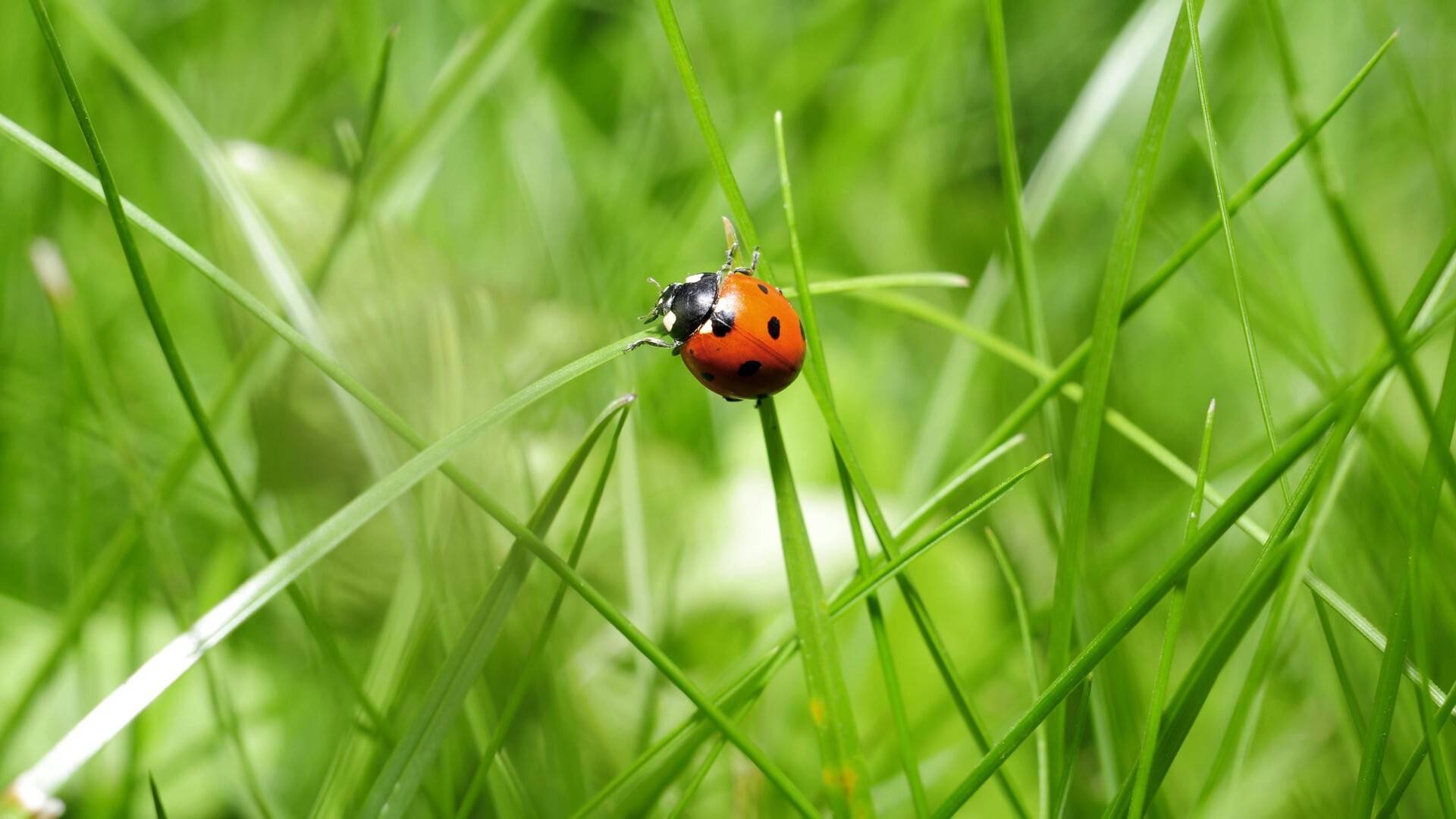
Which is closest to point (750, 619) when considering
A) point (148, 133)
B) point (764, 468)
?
point (764, 468)

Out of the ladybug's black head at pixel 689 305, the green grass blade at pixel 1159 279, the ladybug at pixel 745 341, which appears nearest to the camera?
the green grass blade at pixel 1159 279

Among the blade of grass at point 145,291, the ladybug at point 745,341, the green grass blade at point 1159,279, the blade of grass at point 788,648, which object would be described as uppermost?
the ladybug at point 745,341

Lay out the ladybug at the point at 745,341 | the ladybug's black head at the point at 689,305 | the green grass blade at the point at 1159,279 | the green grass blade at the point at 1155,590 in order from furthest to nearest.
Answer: the ladybug's black head at the point at 689,305
the ladybug at the point at 745,341
the green grass blade at the point at 1159,279
the green grass blade at the point at 1155,590

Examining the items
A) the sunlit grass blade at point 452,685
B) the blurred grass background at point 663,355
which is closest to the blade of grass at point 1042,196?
the blurred grass background at point 663,355

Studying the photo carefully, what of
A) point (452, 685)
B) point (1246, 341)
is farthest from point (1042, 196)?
point (452, 685)

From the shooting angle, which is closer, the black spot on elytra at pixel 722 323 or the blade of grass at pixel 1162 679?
the blade of grass at pixel 1162 679

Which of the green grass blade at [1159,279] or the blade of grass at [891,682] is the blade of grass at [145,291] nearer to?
the blade of grass at [891,682]

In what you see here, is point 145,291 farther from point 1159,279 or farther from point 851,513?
point 1159,279

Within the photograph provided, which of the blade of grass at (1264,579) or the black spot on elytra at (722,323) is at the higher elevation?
the black spot on elytra at (722,323)
